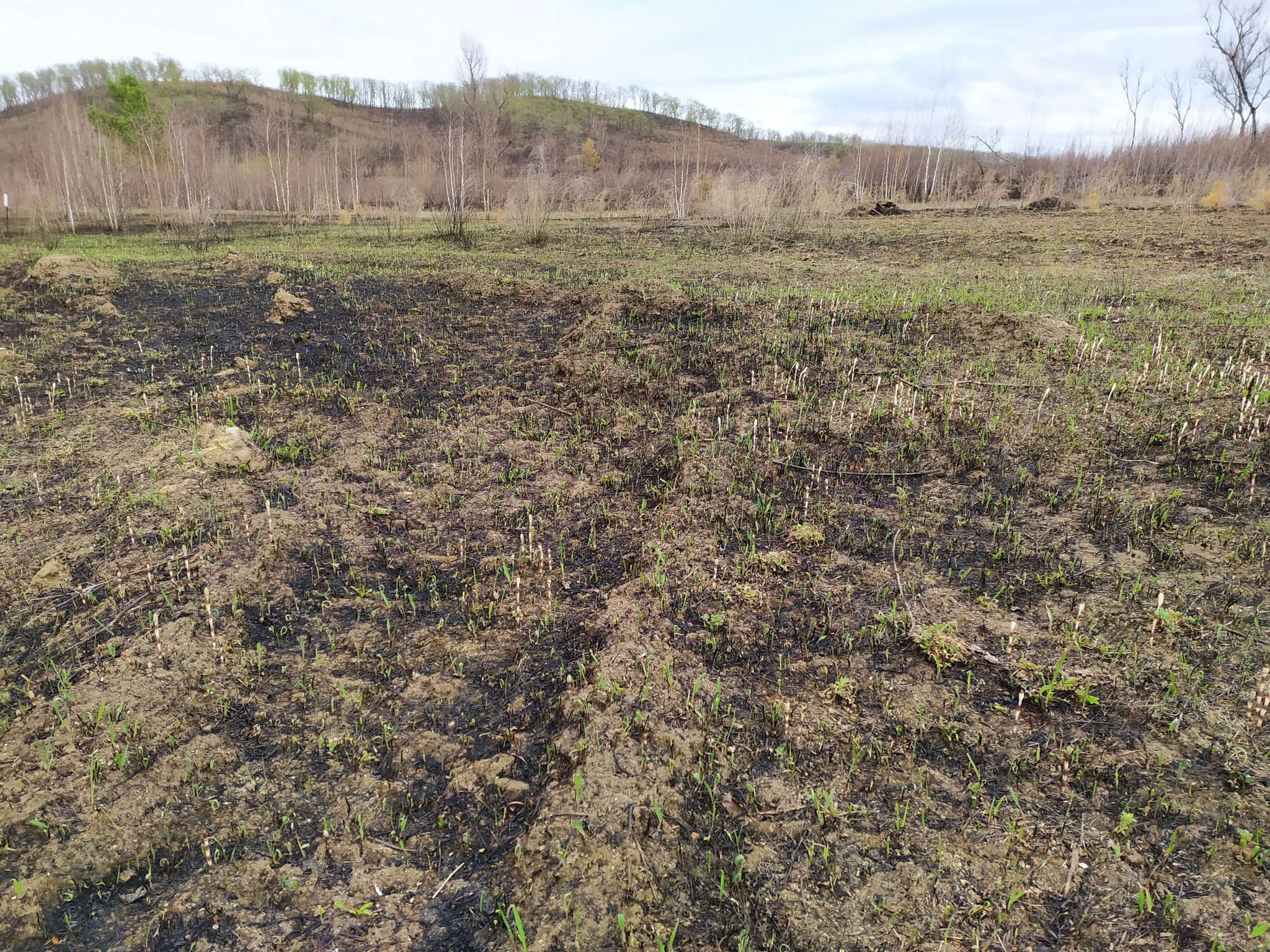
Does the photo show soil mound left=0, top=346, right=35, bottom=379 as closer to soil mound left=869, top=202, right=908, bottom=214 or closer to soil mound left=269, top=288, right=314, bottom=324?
soil mound left=269, top=288, right=314, bottom=324

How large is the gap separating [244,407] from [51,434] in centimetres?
159

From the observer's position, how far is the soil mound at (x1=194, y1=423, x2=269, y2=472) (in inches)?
209

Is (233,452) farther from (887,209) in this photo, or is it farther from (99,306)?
(887,209)

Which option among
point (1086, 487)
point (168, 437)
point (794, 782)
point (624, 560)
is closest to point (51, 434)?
point (168, 437)

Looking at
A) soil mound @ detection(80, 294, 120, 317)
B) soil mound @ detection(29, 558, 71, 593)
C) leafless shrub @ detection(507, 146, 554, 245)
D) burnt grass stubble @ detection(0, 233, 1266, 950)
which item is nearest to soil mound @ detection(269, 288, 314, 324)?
soil mound @ detection(80, 294, 120, 317)

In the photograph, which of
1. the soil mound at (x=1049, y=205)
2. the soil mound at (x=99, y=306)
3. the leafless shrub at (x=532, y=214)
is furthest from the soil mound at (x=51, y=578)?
the soil mound at (x=1049, y=205)

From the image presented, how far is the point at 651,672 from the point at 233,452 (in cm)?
408

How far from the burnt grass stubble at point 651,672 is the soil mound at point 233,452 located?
136 mm

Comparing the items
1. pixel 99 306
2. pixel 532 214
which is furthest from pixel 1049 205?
pixel 99 306

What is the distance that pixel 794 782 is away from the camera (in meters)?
2.76

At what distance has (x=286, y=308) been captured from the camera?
31.5 feet

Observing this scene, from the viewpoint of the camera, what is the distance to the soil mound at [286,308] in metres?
9.47

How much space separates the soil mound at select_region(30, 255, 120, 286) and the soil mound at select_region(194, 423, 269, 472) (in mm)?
9424

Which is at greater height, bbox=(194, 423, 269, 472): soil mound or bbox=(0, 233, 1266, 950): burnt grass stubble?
bbox=(194, 423, 269, 472): soil mound
